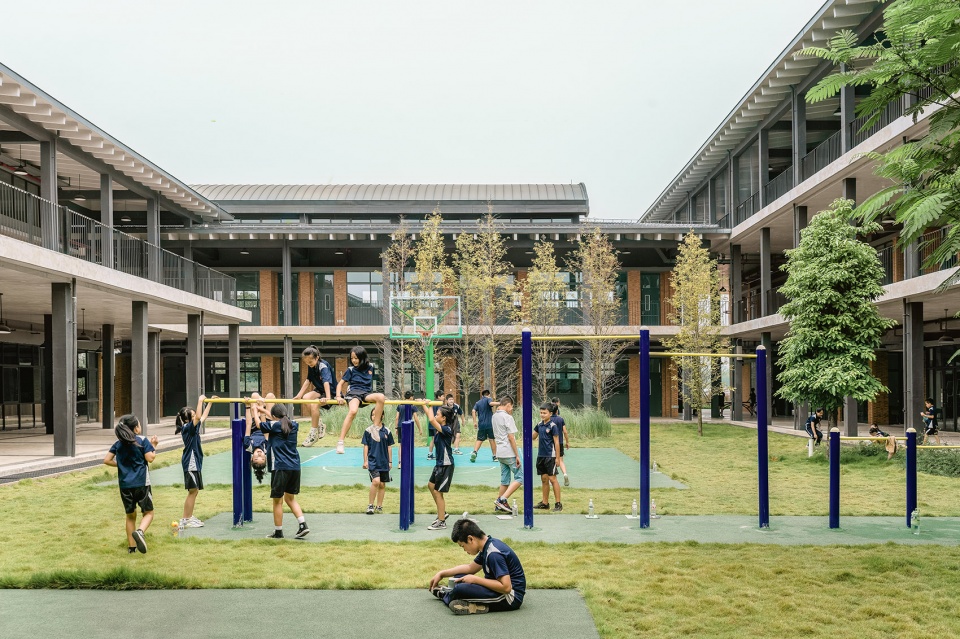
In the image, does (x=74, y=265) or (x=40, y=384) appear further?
(x=40, y=384)

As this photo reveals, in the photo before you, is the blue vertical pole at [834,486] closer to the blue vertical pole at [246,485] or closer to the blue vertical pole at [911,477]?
the blue vertical pole at [911,477]

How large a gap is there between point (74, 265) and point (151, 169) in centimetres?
868

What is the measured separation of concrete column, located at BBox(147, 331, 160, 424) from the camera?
32.9 m

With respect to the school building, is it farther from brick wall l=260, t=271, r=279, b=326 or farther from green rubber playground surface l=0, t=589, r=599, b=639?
green rubber playground surface l=0, t=589, r=599, b=639

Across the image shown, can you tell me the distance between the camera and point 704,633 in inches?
257

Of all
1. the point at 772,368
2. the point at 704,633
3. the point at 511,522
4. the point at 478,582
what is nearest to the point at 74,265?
the point at 511,522

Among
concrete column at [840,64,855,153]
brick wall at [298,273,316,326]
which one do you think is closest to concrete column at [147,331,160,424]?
brick wall at [298,273,316,326]

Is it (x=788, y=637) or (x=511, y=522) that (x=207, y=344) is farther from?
(x=788, y=637)

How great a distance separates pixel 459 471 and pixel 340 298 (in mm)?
22629

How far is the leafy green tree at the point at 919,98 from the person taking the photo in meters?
4.99

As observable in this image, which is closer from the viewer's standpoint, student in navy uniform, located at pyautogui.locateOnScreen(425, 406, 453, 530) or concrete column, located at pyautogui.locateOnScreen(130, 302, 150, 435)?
student in navy uniform, located at pyautogui.locateOnScreen(425, 406, 453, 530)

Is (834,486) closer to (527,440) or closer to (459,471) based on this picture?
(527,440)

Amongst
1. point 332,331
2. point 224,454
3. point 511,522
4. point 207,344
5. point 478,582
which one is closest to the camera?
point 478,582

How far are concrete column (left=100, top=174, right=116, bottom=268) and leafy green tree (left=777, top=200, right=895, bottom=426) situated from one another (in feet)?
Result: 62.3
